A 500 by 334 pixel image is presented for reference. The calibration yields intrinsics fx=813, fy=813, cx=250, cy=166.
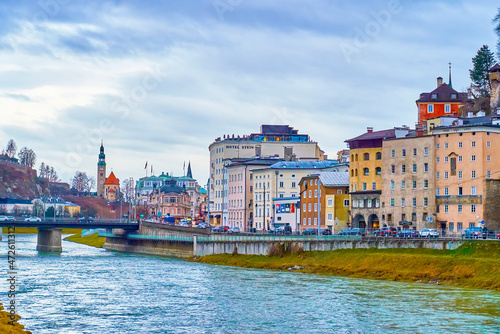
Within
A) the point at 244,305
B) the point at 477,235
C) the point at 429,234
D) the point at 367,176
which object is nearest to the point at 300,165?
the point at 367,176

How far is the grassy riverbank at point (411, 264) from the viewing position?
7112 centimetres

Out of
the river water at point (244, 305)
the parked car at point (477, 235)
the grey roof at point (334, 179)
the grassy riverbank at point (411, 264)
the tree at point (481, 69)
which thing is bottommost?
the river water at point (244, 305)

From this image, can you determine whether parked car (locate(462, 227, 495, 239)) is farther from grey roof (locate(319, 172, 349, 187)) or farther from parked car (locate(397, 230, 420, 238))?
grey roof (locate(319, 172, 349, 187))

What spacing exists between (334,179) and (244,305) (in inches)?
3066

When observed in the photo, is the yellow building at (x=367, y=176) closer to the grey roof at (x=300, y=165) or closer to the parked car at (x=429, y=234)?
the parked car at (x=429, y=234)

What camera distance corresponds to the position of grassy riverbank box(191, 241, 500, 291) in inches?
2800

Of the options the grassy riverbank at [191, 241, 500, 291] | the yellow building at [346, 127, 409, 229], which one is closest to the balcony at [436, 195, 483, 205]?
the yellow building at [346, 127, 409, 229]

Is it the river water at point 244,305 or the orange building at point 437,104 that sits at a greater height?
the orange building at point 437,104

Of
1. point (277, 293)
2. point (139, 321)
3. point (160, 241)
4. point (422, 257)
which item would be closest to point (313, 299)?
point (277, 293)

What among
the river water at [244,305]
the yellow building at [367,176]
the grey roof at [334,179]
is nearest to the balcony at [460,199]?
the yellow building at [367,176]

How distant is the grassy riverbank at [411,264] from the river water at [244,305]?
290cm

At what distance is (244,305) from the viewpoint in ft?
194

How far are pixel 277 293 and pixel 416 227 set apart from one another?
51.6 m

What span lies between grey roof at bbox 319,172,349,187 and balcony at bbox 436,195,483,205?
24.4 metres
